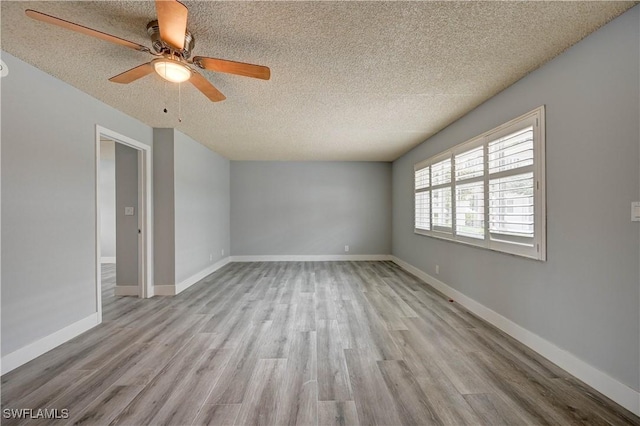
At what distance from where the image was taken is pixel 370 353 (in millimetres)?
2287

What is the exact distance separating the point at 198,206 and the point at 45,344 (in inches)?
113

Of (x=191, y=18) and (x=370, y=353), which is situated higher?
(x=191, y=18)

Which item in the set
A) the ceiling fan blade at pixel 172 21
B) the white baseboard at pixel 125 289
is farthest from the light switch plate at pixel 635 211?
the white baseboard at pixel 125 289

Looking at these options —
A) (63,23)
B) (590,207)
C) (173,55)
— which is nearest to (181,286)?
(173,55)

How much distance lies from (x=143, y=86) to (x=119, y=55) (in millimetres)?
539

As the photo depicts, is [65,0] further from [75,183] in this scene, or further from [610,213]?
[610,213]

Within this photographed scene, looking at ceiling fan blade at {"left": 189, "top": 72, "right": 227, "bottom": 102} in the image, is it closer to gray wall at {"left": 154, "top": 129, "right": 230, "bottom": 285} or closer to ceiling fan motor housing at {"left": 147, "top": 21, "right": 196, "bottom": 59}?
ceiling fan motor housing at {"left": 147, "top": 21, "right": 196, "bottom": 59}

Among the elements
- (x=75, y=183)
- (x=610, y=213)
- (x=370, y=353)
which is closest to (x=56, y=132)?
(x=75, y=183)

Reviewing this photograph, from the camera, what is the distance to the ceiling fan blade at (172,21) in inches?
53.4

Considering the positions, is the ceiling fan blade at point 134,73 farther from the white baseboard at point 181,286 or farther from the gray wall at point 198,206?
the white baseboard at point 181,286

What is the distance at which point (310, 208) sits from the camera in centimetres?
664

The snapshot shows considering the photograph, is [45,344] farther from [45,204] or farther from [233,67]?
[233,67]

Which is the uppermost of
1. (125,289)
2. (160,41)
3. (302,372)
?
(160,41)

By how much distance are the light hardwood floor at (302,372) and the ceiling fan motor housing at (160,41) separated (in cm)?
236
